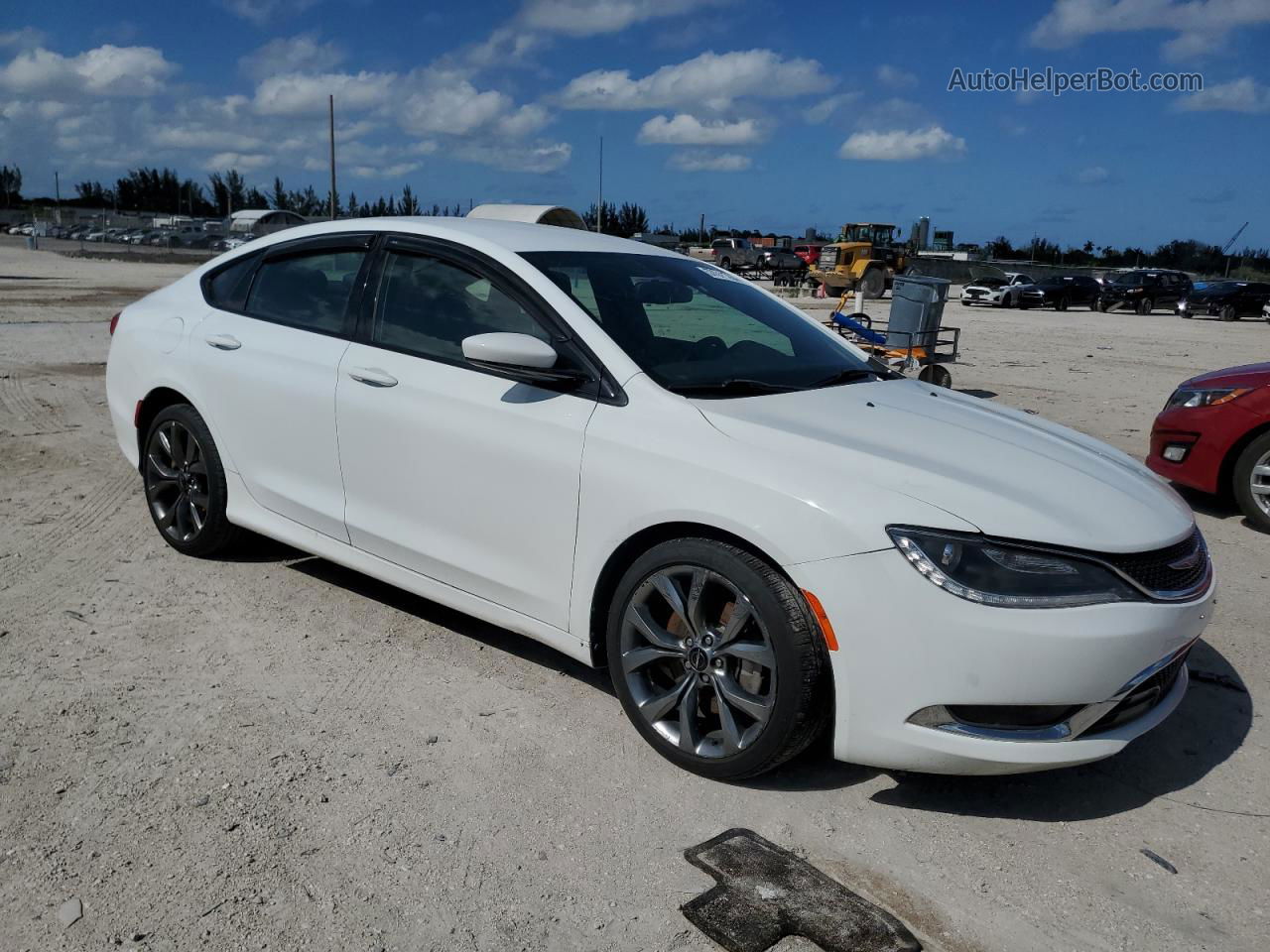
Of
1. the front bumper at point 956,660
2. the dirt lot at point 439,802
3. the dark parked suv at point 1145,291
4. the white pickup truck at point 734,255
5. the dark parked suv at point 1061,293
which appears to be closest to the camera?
the dirt lot at point 439,802

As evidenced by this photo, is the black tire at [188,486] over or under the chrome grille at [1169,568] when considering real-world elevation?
under

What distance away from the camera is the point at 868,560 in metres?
2.77

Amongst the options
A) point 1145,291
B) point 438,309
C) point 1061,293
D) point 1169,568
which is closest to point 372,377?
point 438,309

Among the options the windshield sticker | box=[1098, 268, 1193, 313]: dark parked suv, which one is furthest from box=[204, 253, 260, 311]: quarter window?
box=[1098, 268, 1193, 313]: dark parked suv

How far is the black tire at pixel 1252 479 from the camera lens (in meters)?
6.12

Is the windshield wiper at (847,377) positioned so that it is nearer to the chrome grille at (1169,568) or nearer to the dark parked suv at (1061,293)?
the chrome grille at (1169,568)

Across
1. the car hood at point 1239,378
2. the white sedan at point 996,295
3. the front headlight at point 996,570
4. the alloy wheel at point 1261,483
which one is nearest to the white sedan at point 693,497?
the front headlight at point 996,570

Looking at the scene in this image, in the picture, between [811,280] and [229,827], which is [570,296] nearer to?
[229,827]

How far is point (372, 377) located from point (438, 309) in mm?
357

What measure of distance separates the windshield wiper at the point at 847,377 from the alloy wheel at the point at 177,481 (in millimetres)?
2780

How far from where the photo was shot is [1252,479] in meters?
6.16

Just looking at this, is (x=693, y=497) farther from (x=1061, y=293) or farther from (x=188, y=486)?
(x=1061, y=293)

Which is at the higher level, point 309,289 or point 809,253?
point 309,289

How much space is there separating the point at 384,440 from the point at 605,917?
1.98m
